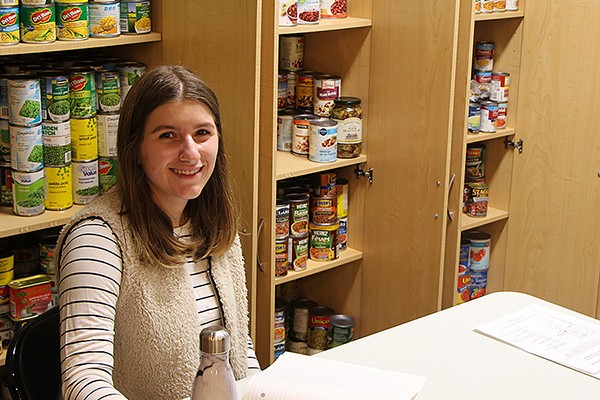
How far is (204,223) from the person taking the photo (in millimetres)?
1938

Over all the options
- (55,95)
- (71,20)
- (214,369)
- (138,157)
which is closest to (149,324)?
(138,157)

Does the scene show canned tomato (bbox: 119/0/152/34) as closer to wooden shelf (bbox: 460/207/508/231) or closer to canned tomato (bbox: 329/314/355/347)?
canned tomato (bbox: 329/314/355/347)

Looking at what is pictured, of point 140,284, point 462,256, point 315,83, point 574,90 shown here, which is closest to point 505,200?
point 462,256

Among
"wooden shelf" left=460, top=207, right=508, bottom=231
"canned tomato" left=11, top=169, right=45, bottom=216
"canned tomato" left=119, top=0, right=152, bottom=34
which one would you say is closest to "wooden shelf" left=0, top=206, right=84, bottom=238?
"canned tomato" left=11, top=169, right=45, bottom=216

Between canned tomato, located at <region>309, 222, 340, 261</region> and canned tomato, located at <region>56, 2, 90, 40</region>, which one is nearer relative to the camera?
canned tomato, located at <region>56, 2, 90, 40</region>

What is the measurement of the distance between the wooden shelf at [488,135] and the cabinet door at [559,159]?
0.13 feet

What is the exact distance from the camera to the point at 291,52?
9.59 ft

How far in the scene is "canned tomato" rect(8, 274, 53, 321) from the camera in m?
2.33

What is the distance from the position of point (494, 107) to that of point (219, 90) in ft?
3.86

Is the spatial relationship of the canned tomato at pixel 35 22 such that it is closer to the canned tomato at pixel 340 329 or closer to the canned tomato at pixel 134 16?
the canned tomato at pixel 134 16

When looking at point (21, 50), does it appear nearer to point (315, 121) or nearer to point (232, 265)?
point (232, 265)

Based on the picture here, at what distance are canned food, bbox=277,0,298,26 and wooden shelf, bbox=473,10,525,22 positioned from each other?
2.27 feet

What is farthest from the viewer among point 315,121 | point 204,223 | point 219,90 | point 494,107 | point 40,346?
point 494,107

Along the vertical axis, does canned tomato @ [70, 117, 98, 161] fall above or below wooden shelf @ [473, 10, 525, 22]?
below
